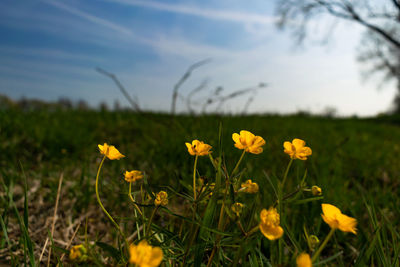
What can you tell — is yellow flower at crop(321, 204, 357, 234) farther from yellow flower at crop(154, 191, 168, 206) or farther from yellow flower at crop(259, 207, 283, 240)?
yellow flower at crop(154, 191, 168, 206)

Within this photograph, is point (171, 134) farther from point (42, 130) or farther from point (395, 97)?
point (395, 97)

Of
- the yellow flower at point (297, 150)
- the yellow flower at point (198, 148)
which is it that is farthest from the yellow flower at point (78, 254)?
the yellow flower at point (297, 150)

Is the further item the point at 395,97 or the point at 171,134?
the point at 395,97

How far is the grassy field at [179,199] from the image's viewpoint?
75 cm

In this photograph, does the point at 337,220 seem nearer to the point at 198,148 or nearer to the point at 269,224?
the point at 269,224

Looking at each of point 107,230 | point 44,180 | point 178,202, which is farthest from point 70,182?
point 178,202

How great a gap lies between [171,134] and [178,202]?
1.44 m

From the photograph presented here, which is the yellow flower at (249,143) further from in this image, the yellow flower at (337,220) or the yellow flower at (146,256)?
the yellow flower at (146,256)

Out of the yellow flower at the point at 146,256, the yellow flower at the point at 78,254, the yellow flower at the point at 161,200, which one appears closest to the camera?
the yellow flower at the point at 146,256

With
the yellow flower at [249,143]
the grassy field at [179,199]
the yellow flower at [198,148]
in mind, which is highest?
the yellow flower at [249,143]

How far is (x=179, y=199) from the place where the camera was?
77.2 inches

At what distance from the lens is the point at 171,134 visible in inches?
129

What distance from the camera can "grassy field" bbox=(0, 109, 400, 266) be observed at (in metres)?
0.75

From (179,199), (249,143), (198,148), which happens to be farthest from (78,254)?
(179,199)
